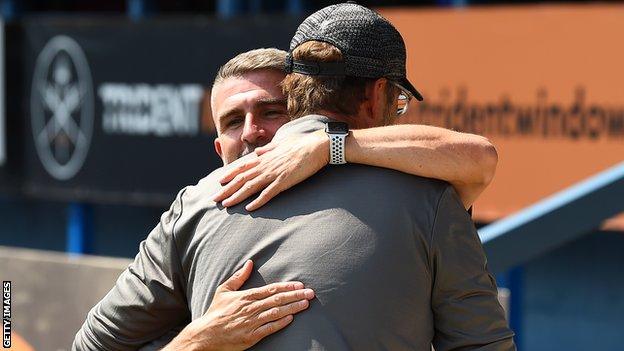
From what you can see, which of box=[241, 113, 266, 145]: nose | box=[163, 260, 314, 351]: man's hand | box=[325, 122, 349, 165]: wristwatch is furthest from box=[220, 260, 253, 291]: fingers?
box=[241, 113, 266, 145]: nose

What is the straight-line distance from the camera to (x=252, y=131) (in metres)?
3.21

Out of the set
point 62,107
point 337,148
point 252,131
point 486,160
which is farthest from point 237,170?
point 62,107

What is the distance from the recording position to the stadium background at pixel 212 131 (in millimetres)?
5168

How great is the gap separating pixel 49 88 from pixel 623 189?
6.87 metres

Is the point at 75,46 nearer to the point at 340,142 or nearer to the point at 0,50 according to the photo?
the point at 0,50

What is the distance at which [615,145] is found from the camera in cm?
677

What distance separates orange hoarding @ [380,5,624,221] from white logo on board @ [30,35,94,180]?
10.1 ft

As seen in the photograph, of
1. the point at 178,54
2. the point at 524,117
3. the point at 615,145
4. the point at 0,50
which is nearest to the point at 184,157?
the point at 178,54

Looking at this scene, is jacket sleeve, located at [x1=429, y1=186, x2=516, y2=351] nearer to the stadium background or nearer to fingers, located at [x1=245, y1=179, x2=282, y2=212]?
fingers, located at [x1=245, y1=179, x2=282, y2=212]

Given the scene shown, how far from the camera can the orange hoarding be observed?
682 cm

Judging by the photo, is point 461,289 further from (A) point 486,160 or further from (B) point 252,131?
(B) point 252,131

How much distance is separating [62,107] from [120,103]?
559mm

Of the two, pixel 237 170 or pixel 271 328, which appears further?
pixel 237 170

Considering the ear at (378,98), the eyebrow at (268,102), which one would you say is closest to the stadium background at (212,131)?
the eyebrow at (268,102)
